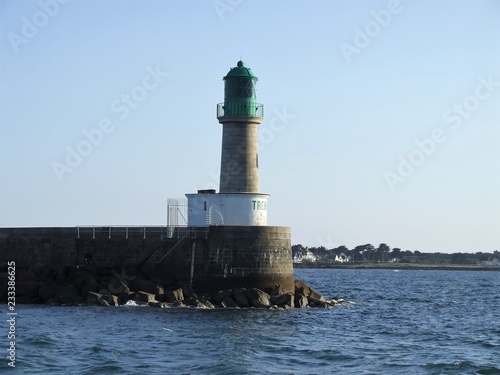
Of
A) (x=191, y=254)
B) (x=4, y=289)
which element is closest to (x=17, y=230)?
(x=4, y=289)

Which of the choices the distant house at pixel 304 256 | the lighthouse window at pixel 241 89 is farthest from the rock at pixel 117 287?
the distant house at pixel 304 256

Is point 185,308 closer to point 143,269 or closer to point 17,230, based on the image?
point 143,269

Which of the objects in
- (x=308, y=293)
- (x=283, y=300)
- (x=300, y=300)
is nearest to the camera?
(x=283, y=300)

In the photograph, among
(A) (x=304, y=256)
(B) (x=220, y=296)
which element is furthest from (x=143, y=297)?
(A) (x=304, y=256)

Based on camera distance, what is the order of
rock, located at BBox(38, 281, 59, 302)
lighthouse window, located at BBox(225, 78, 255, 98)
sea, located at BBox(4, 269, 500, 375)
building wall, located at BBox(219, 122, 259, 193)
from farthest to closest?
lighthouse window, located at BBox(225, 78, 255, 98), building wall, located at BBox(219, 122, 259, 193), rock, located at BBox(38, 281, 59, 302), sea, located at BBox(4, 269, 500, 375)

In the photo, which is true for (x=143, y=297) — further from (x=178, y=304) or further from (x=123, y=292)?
(x=178, y=304)

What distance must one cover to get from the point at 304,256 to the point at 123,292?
138060mm

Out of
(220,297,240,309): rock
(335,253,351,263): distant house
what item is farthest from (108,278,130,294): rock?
(335,253,351,263): distant house

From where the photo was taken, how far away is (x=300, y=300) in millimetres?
37375

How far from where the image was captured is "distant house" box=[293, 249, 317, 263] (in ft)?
549

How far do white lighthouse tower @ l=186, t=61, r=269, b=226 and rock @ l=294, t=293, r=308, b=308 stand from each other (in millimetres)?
3462

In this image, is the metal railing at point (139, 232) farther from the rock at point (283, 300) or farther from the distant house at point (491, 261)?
the distant house at point (491, 261)

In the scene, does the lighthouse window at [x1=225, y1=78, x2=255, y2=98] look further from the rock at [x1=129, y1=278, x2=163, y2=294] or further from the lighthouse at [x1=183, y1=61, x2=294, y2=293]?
the rock at [x1=129, y1=278, x2=163, y2=294]

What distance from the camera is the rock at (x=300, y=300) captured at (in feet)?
122
